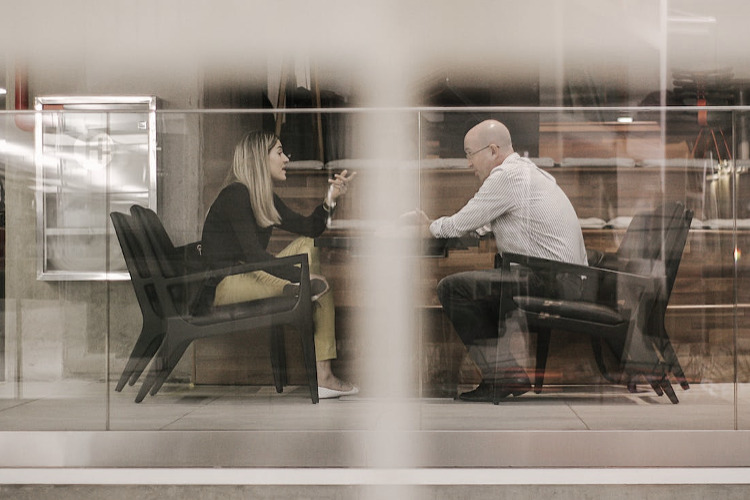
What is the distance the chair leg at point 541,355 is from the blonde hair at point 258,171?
0.92 m

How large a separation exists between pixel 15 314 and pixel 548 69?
1.97 m

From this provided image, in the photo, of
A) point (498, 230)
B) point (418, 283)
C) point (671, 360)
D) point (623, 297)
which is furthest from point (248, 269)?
point (671, 360)

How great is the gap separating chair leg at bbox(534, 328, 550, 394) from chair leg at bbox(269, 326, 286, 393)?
→ 2.70 feet

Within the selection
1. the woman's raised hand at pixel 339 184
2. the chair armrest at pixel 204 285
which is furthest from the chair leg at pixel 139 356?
the woman's raised hand at pixel 339 184

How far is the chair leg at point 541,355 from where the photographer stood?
6.95 ft

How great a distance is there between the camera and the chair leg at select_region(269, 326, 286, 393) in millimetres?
2143

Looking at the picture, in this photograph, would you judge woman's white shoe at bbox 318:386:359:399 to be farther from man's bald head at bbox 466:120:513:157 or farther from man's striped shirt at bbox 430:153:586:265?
man's bald head at bbox 466:120:513:157

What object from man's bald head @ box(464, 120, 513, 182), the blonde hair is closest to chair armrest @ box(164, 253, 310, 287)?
the blonde hair

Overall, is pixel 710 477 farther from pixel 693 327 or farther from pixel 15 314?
pixel 15 314

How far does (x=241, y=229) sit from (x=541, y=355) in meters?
1.05

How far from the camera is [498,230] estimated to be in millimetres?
2074

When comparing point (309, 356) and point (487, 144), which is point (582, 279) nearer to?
point (487, 144)

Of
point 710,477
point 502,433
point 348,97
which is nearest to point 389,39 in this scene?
point 348,97

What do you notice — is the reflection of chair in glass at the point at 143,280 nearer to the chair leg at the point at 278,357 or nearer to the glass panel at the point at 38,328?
the glass panel at the point at 38,328
